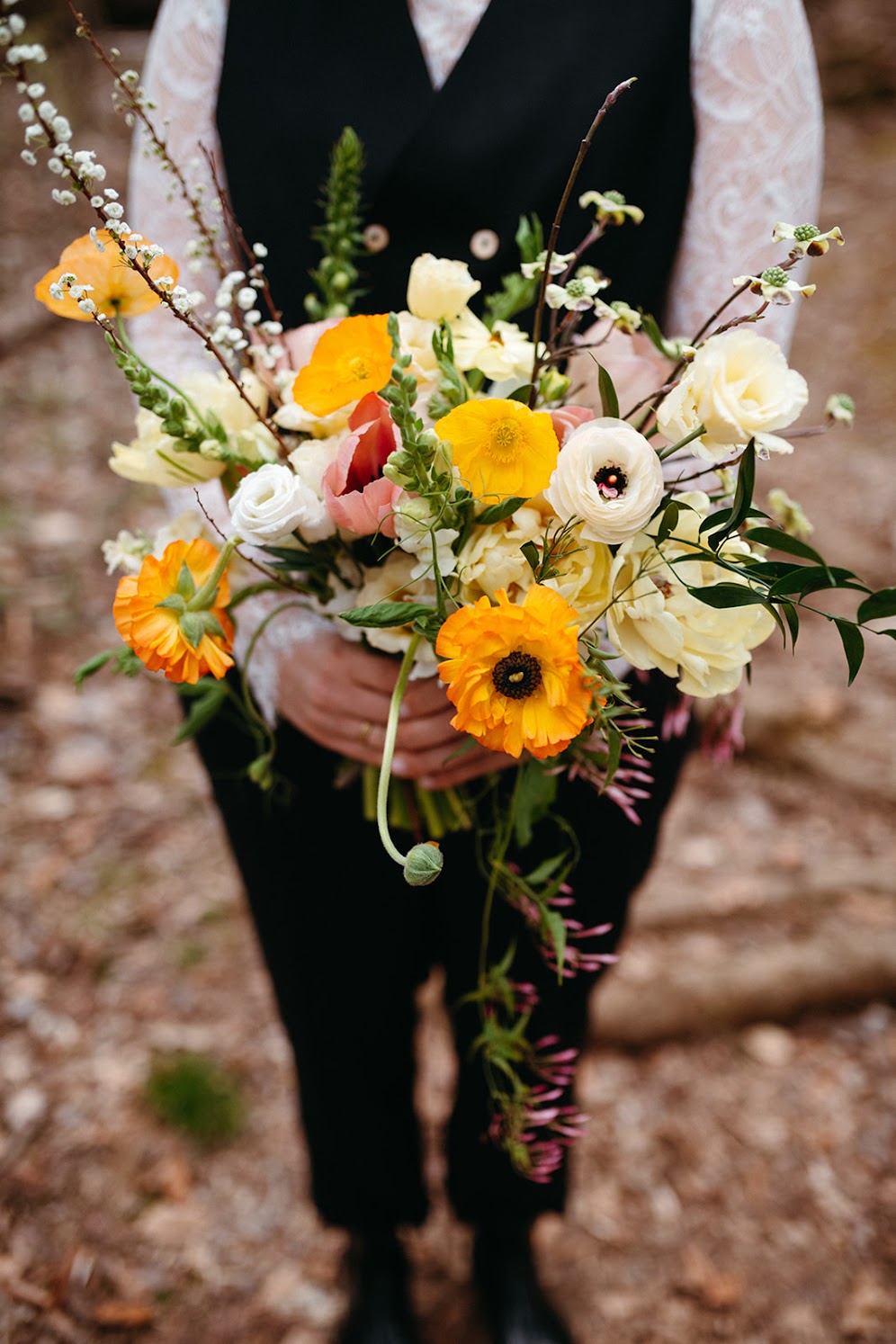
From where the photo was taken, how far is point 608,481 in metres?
0.67

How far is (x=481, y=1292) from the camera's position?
1670 millimetres

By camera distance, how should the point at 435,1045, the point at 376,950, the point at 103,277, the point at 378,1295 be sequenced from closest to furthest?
the point at 103,277 → the point at 376,950 → the point at 378,1295 → the point at 435,1045

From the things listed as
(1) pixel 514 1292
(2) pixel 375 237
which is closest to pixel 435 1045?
(1) pixel 514 1292

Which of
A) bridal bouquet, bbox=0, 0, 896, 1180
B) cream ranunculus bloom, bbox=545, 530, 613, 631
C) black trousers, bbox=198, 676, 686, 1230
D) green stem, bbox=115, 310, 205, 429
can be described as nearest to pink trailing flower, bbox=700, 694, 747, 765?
black trousers, bbox=198, 676, 686, 1230

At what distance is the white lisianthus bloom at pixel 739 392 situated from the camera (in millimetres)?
639

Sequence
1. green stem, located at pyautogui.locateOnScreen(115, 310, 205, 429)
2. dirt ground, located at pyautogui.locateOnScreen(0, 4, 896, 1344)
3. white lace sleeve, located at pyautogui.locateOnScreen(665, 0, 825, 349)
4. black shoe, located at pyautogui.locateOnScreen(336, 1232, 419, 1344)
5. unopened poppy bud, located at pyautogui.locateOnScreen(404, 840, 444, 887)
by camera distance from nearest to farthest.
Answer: unopened poppy bud, located at pyautogui.locateOnScreen(404, 840, 444, 887), green stem, located at pyautogui.locateOnScreen(115, 310, 205, 429), white lace sleeve, located at pyautogui.locateOnScreen(665, 0, 825, 349), black shoe, located at pyautogui.locateOnScreen(336, 1232, 419, 1344), dirt ground, located at pyautogui.locateOnScreen(0, 4, 896, 1344)

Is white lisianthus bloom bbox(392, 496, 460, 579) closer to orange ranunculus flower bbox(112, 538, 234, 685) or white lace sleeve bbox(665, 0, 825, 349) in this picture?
orange ranunculus flower bbox(112, 538, 234, 685)

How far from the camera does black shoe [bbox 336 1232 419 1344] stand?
1.60 metres

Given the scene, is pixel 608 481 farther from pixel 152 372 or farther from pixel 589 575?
pixel 152 372

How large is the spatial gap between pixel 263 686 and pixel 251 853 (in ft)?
0.81

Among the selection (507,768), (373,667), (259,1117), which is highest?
(373,667)

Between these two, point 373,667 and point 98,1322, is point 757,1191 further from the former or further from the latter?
point 373,667

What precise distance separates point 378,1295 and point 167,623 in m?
1.41

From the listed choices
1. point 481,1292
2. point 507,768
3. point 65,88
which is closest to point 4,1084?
point 481,1292
